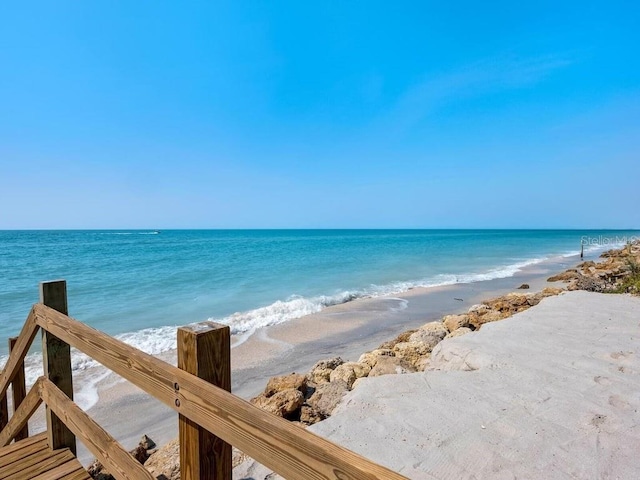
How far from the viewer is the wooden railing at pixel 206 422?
36.9 inches

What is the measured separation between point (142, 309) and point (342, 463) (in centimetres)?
1394

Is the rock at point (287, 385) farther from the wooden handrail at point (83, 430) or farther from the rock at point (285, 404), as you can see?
the wooden handrail at point (83, 430)

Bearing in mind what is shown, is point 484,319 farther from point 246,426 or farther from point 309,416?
point 246,426

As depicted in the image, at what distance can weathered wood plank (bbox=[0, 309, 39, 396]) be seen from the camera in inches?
113

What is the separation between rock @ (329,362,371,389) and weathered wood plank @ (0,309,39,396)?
3.69m

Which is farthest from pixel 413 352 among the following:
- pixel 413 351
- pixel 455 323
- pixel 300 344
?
pixel 300 344

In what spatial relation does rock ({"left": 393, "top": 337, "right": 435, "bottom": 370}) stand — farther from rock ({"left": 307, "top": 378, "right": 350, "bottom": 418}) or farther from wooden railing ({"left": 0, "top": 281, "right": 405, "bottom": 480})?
wooden railing ({"left": 0, "top": 281, "right": 405, "bottom": 480})

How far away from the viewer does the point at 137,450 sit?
4254 millimetres

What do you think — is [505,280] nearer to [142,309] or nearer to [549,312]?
[549,312]

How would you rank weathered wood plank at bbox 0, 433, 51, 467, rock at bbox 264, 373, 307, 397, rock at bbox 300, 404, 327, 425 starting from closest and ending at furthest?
weathered wood plank at bbox 0, 433, 51, 467
rock at bbox 300, 404, 327, 425
rock at bbox 264, 373, 307, 397

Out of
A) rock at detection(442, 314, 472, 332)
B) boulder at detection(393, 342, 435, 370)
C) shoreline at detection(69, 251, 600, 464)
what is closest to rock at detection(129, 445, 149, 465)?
shoreline at detection(69, 251, 600, 464)

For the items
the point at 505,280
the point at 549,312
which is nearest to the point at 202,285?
the point at 549,312

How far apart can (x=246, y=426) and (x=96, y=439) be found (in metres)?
1.62

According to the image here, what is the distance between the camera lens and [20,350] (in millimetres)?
3033
